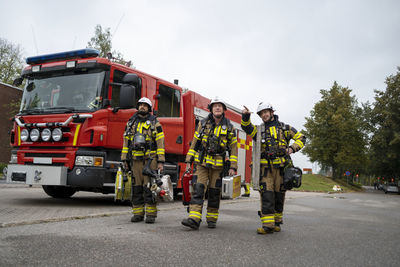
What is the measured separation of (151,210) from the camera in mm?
5781

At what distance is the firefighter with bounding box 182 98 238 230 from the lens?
5574 millimetres

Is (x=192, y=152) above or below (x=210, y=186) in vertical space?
above

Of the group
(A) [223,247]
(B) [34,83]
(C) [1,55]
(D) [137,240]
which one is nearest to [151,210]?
(D) [137,240]

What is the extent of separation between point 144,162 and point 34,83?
3809 mm

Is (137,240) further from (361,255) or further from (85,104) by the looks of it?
(85,104)

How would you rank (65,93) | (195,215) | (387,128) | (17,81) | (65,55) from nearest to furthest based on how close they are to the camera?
(195,215) < (65,93) < (65,55) < (17,81) < (387,128)

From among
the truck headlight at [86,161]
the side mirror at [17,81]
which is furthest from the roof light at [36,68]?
the truck headlight at [86,161]

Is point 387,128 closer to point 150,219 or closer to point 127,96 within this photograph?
point 127,96

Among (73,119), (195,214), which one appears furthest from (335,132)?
(195,214)

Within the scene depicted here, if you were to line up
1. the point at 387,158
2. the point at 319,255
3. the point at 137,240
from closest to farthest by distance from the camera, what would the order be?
the point at 319,255
the point at 137,240
the point at 387,158

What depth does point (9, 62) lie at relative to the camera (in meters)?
30.7

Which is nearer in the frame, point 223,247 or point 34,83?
point 223,247

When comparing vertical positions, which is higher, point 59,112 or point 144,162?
point 59,112

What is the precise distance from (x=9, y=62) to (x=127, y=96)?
27.9 meters
